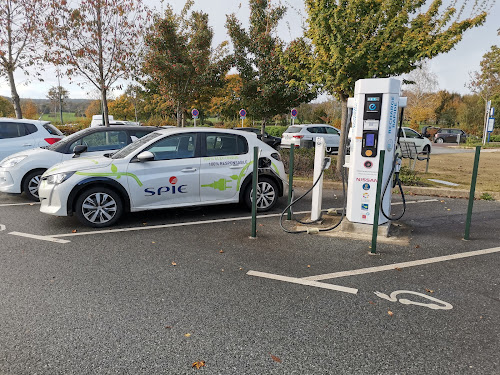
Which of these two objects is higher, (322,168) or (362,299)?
(322,168)

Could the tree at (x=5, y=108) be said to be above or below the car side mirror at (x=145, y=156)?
above

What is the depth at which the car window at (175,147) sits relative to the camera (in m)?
6.23

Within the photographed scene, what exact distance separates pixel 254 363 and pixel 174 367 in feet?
1.84

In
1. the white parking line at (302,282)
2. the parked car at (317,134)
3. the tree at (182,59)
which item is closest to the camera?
the white parking line at (302,282)

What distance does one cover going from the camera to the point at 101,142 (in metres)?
7.80

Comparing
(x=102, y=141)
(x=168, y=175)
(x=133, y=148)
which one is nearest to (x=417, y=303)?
(x=168, y=175)

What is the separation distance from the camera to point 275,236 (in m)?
5.69

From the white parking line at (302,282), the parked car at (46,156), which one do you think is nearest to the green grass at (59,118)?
the parked car at (46,156)

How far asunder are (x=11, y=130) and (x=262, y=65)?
11.4 meters

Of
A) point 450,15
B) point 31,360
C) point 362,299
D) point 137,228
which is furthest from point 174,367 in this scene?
point 450,15

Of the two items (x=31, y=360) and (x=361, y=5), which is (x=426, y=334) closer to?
(x=31, y=360)

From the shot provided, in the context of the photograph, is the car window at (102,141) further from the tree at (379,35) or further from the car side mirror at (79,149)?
the tree at (379,35)

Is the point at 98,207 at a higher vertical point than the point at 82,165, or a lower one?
lower

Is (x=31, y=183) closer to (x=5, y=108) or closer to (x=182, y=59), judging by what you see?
(x=182, y=59)
